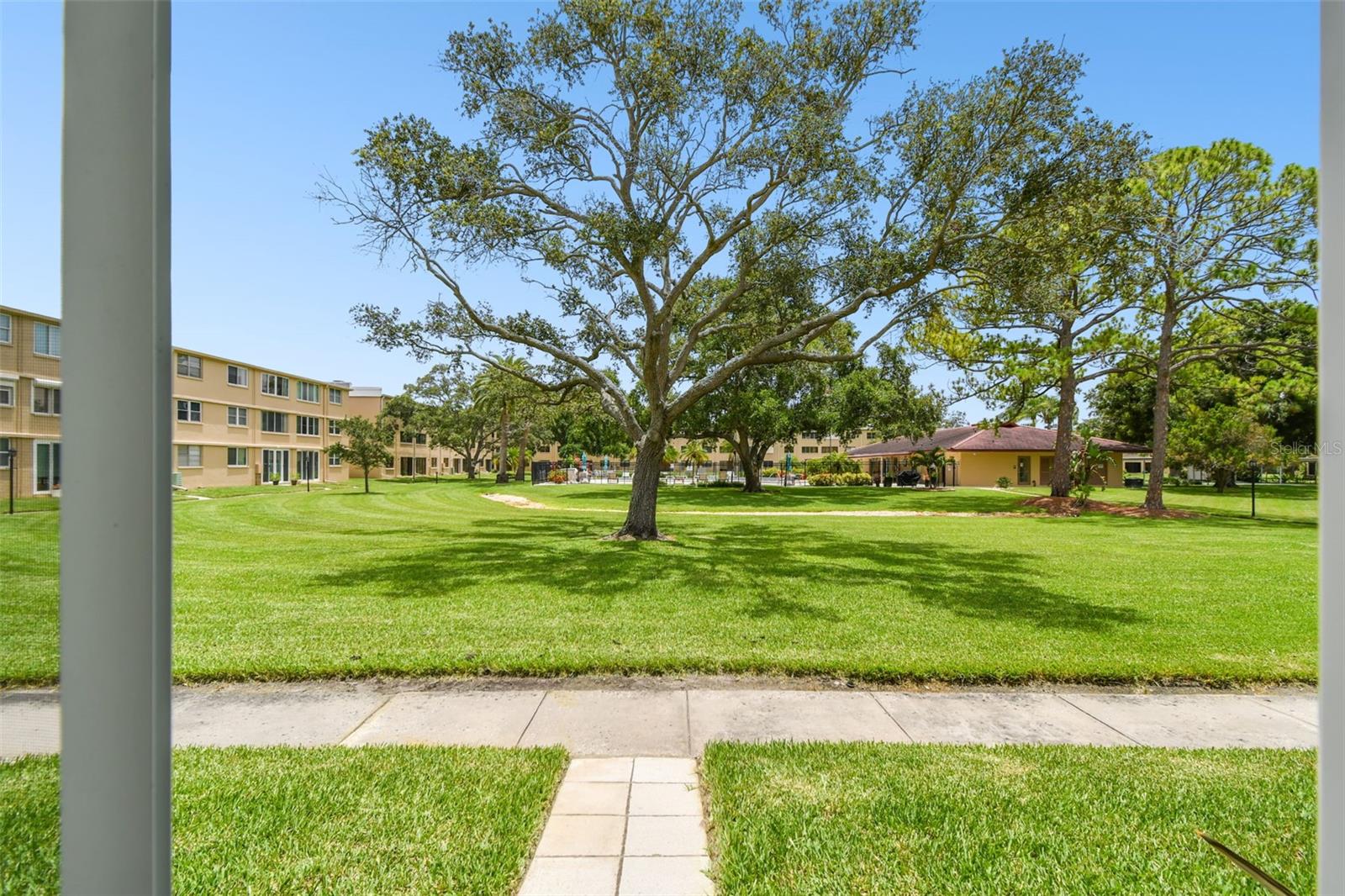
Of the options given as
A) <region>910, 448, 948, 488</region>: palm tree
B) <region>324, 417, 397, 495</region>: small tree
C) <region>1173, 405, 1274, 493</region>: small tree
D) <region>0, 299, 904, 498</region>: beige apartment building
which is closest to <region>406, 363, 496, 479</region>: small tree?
<region>0, 299, 904, 498</region>: beige apartment building

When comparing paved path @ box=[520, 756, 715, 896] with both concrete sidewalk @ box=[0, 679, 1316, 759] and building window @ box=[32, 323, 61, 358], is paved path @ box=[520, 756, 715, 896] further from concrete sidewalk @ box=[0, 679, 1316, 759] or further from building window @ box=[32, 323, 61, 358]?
building window @ box=[32, 323, 61, 358]

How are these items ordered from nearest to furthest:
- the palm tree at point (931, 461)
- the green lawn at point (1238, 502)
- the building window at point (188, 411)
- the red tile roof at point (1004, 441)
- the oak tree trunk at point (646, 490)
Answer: the oak tree trunk at point (646, 490)
the green lawn at point (1238, 502)
the building window at point (188, 411)
the palm tree at point (931, 461)
the red tile roof at point (1004, 441)

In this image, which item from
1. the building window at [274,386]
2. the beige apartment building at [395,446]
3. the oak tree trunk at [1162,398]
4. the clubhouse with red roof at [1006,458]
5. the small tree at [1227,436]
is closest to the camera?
the oak tree trunk at [1162,398]

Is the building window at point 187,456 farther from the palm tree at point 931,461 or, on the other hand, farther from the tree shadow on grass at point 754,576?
the palm tree at point 931,461

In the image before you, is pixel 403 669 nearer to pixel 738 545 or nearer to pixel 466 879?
pixel 466 879

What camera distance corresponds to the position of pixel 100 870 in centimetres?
107

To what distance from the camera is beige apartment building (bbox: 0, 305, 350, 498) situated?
116 cm

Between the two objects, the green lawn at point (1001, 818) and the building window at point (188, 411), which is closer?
the green lawn at point (1001, 818)

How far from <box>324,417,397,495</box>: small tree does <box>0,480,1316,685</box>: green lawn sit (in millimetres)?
16720

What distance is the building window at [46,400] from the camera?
1093 millimetres

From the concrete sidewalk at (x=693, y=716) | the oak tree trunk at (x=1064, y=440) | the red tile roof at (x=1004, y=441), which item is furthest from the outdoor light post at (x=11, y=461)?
the red tile roof at (x=1004, y=441)

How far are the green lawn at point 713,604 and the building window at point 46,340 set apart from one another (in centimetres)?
30

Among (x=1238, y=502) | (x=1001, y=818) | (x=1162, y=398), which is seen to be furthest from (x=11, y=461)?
(x=1238, y=502)

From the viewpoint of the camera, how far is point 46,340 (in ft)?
3.76
